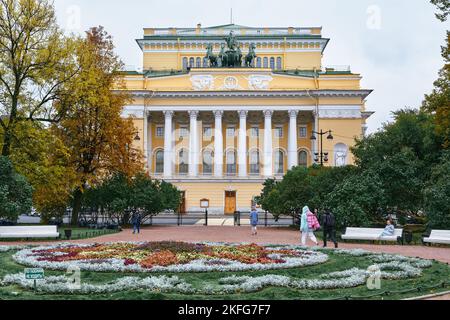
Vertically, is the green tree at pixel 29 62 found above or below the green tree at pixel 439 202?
above

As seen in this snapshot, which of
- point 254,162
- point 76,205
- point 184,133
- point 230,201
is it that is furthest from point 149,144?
point 76,205

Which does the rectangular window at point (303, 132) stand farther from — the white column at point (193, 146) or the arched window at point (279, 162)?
the white column at point (193, 146)

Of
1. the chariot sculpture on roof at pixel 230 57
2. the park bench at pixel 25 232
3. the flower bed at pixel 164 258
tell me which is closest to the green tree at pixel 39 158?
the park bench at pixel 25 232

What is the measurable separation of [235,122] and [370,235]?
4223cm

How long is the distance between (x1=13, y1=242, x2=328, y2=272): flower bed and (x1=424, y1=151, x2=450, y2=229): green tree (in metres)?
9.03

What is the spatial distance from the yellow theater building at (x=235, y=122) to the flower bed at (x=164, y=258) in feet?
134

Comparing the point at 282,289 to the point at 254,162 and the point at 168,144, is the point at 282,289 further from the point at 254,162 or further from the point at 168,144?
the point at 254,162

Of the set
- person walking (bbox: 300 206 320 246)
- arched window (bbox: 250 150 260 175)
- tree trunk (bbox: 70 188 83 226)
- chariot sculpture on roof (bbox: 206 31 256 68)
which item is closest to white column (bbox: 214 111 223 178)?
arched window (bbox: 250 150 260 175)

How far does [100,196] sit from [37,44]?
1154 cm

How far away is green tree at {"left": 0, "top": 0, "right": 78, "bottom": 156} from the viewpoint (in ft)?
95.2

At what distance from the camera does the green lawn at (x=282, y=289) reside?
1047 centimetres

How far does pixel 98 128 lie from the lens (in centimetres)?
3559

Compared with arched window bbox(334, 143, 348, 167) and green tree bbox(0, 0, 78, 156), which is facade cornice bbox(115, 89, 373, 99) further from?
green tree bbox(0, 0, 78, 156)
